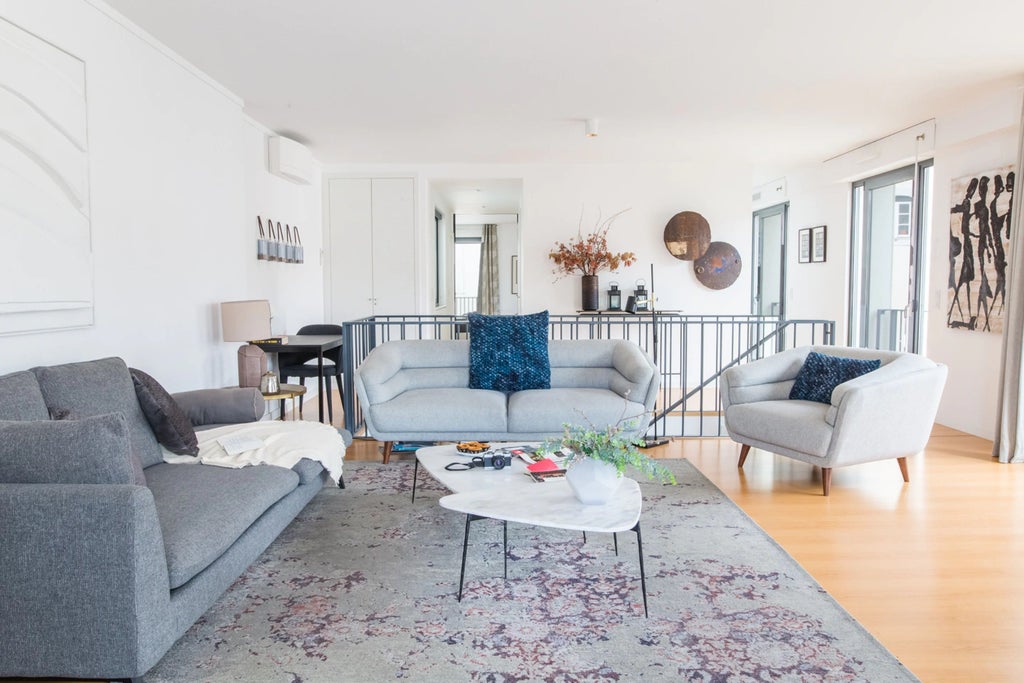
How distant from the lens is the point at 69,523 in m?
1.88

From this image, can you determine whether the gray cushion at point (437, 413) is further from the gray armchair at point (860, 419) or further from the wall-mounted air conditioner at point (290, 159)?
the wall-mounted air conditioner at point (290, 159)

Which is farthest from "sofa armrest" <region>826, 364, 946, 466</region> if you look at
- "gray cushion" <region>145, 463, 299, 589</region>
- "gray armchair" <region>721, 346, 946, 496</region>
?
"gray cushion" <region>145, 463, 299, 589</region>

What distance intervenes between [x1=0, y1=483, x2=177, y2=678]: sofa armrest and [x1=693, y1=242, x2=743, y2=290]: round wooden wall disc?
6988 millimetres

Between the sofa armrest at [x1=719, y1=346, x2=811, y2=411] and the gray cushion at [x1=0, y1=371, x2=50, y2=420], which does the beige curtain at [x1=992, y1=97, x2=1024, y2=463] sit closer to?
the sofa armrest at [x1=719, y1=346, x2=811, y2=411]

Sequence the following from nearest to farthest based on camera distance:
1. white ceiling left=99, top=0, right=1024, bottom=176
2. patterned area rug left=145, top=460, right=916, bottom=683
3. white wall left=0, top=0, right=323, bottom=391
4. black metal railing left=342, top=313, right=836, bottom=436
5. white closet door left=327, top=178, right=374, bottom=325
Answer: patterned area rug left=145, top=460, right=916, bottom=683, white wall left=0, top=0, right=323, bottom=391, white ceiling left=99, top=0, right=1024, bottom=176, black metal railing left=342, top=313, right=836, bottom=436, white closet door left=327, top=178, right=374, bottom=325

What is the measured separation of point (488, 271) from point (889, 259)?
29.7 ft

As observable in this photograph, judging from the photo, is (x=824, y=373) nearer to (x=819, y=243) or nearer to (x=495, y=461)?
(x=495, y=461)

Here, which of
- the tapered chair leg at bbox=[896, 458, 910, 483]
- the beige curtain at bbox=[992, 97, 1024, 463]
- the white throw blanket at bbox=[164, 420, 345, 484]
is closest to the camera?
the white throw blanket at bbox=[164, 420, 345, 484]

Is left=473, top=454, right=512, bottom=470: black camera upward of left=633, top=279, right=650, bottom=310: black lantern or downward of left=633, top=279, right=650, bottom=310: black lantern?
downward

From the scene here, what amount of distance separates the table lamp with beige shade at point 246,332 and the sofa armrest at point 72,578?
2.65m

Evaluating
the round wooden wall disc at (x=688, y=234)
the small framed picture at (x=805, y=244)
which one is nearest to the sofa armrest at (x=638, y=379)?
the round wooden wall disc at (x=688, y=234)

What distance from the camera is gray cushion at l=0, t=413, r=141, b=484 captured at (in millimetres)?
1979

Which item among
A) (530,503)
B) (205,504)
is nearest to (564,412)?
(530,503)

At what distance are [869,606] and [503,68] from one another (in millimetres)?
3598
